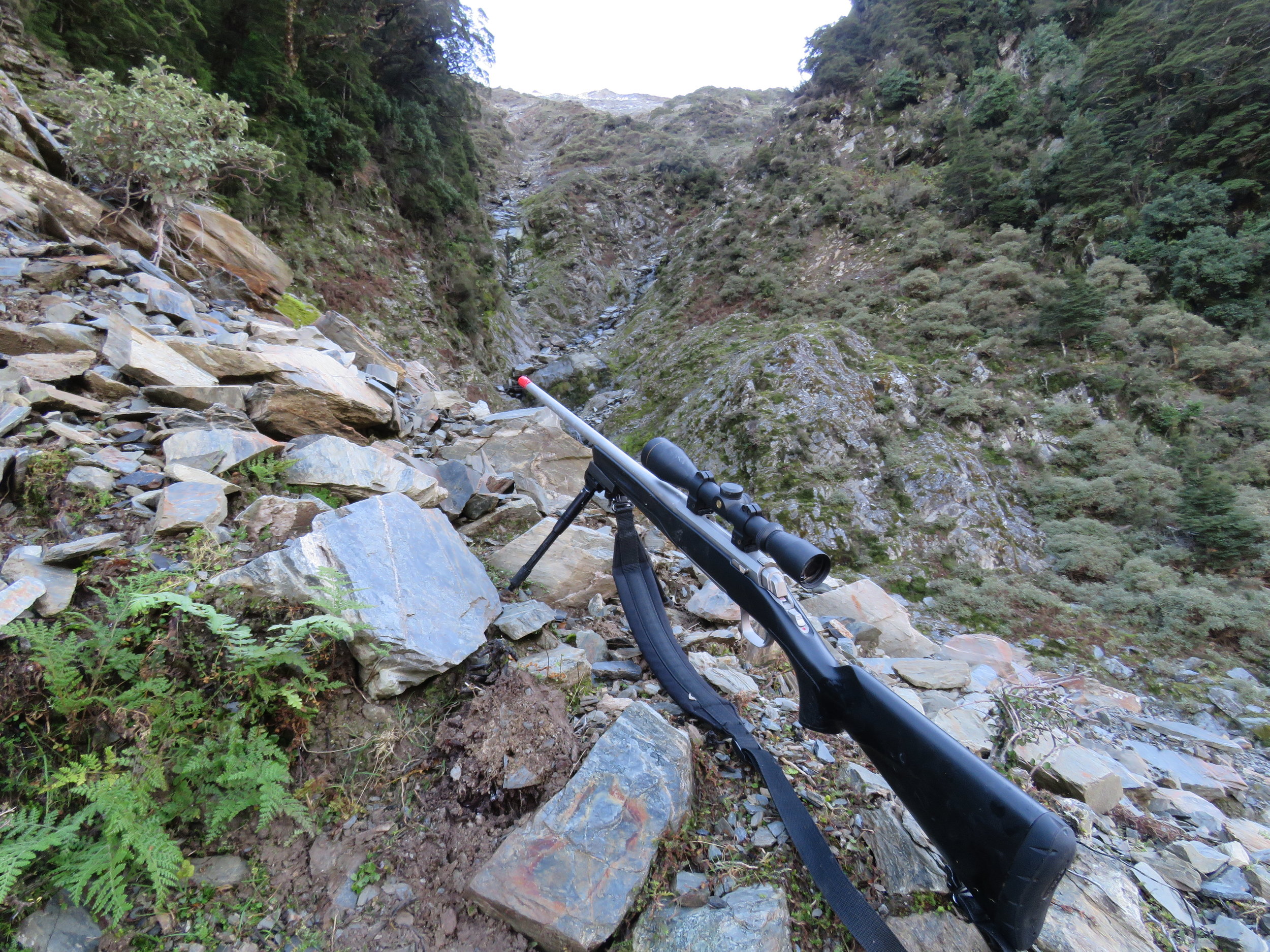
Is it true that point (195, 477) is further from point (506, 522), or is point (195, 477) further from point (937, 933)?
point (937, 933)

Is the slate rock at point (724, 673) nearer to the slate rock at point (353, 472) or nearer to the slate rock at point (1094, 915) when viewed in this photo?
the slate rock at point (1094, 915)

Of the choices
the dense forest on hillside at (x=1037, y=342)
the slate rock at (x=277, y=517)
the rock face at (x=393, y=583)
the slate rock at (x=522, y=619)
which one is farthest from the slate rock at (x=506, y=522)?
the dense forest on hillside at (x=1037, y=342)

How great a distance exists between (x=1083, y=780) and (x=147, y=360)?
724cm

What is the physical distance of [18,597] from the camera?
2.16 m

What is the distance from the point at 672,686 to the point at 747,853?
90cm

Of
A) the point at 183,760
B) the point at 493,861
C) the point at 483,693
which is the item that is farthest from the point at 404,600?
the point at 493,861

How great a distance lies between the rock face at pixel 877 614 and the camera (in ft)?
18.5

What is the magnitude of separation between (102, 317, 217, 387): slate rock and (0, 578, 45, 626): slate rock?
8.30 feet

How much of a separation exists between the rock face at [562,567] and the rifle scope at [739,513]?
1.25m

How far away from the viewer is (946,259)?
20.4 meters

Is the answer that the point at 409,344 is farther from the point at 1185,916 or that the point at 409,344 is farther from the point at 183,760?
the point at 1185,916

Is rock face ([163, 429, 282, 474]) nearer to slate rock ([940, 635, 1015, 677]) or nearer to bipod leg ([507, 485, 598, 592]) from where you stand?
bipod leg ([507, 485, 598, 592])

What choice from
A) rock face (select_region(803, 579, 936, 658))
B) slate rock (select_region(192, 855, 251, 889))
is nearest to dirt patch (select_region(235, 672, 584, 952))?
slate rock (select_region(192, 855, 251, 889))

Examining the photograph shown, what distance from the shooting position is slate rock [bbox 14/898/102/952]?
1.67 metres
